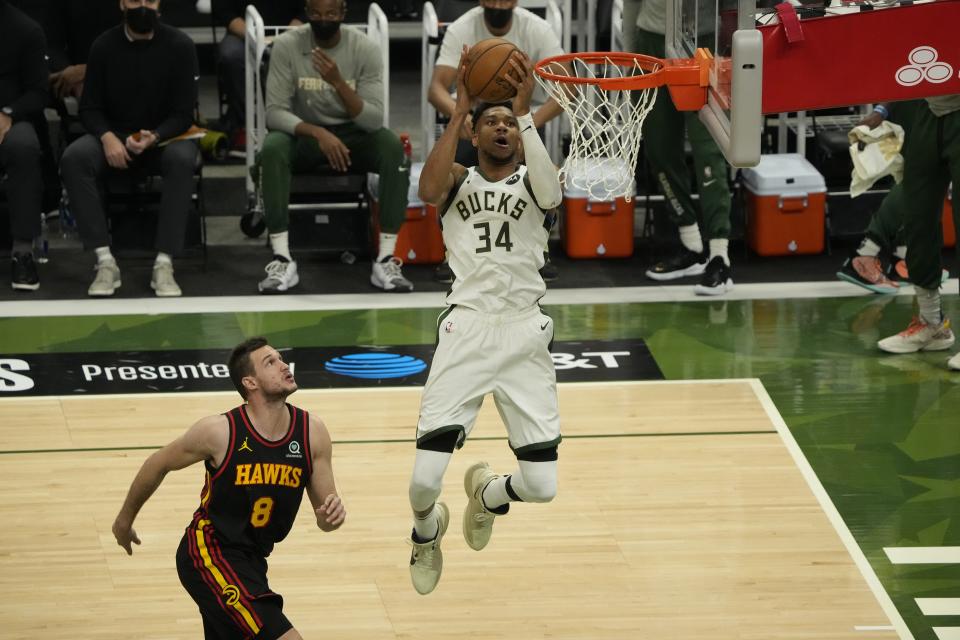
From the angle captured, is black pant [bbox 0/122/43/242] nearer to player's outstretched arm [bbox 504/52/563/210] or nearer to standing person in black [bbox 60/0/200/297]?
standing person in black [bbox 60/0/200/297]

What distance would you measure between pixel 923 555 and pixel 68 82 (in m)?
6.63

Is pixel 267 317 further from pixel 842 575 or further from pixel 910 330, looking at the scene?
pixel 842 575

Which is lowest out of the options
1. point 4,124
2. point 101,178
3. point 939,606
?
point 939,606

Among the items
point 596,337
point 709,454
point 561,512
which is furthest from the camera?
point 596,337

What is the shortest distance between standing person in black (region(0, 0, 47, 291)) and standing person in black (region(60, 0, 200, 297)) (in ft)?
0.98

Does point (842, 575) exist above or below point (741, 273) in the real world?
below

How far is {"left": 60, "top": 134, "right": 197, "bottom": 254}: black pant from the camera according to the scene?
9.27 meters

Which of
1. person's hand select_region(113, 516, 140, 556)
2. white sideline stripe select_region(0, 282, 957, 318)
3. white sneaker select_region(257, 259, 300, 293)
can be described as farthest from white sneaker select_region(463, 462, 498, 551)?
white sneaker select_region(257, 259, 300, 293)

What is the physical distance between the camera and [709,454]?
717 centimetres

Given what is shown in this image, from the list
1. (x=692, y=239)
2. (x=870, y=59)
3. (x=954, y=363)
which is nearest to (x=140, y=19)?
(x=692, y=239)

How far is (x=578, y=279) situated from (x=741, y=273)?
105 cm

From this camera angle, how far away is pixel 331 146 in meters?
9.44

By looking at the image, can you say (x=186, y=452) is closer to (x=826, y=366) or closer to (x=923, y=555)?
(x=923, y=555)

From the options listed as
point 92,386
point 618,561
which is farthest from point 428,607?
point 92,386
